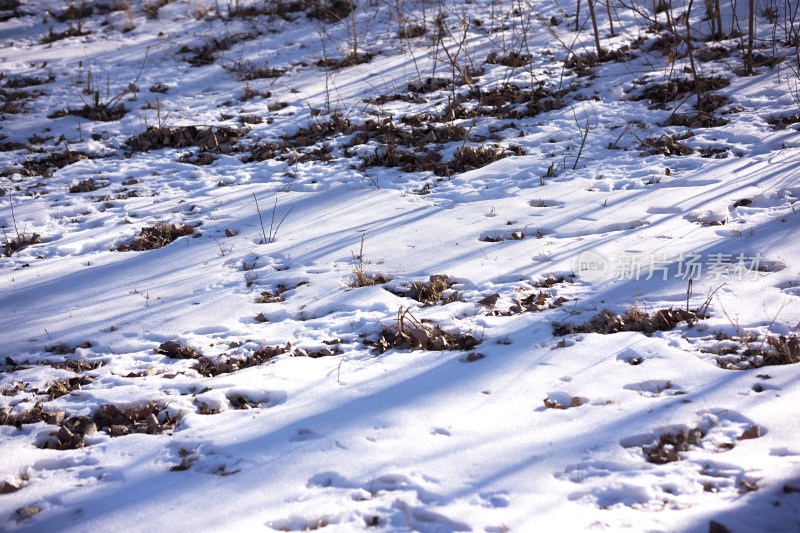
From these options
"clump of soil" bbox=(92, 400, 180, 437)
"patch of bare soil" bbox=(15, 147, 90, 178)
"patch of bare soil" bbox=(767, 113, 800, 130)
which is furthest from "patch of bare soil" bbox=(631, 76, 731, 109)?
"patch of bare soil" bbox=(15, 147, 90, 178)

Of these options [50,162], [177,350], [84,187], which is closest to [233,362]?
[177,350]

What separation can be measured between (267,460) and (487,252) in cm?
250

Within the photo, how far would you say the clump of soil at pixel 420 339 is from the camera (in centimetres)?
334

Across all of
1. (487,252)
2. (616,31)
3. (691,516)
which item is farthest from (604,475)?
(616,31)

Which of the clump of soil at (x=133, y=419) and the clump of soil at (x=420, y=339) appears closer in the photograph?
the clump of soil at (x=133, y=419)

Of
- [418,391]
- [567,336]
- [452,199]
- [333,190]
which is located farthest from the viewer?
[333,190]

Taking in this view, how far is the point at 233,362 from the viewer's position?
11.0 ft

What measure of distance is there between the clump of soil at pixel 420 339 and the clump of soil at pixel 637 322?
1.95ft

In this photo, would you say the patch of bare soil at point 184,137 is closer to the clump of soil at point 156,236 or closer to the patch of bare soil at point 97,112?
the patch of bare soil at point 97,112

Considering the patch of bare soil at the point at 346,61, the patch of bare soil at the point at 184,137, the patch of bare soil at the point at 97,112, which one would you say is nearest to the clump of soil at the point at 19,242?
the patch of bare soil at the point at 184,137

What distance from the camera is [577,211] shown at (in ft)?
15.9

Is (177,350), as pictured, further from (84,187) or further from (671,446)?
(84,187)

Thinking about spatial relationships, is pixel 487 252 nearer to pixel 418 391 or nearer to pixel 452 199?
pixel 452 199

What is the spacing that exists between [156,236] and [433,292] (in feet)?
9.19
